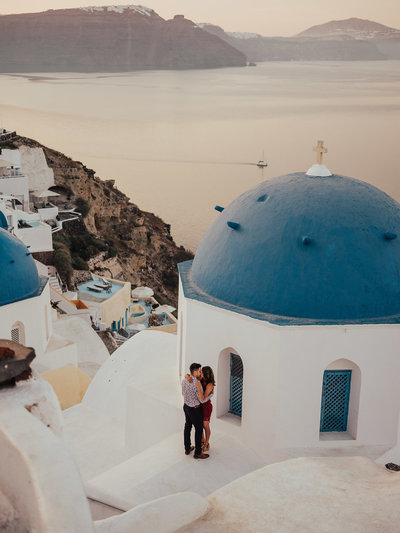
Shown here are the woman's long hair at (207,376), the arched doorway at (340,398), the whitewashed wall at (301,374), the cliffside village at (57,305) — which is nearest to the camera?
the woman's long hair at (207,376)

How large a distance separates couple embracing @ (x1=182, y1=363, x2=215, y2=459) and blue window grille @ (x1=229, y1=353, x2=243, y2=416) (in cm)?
88

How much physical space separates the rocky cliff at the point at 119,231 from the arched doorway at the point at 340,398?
3363 centimetres

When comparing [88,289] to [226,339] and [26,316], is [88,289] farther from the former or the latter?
[226,339]

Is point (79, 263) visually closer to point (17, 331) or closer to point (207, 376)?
point (17, 331)

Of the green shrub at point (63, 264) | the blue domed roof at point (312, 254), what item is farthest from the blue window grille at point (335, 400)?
the green shrub at point (63, 264)

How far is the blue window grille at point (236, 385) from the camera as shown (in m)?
8.26

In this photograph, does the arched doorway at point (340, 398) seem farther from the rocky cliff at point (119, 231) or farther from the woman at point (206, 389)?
the rocky cliff at point (119, 231)

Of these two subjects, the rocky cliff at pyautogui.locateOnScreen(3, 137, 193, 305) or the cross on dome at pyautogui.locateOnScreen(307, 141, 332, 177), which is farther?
the rocky cliff at pyautogui.locateOnScreen(3, 137, 193, 305)

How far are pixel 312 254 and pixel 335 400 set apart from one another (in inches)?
77.1

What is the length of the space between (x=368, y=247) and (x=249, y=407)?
261 centimetres

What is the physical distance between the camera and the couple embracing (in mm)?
7148

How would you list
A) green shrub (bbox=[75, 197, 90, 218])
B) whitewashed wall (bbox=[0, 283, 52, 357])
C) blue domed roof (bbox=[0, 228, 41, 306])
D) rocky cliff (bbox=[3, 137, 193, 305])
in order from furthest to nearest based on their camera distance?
green shrub (bbox=[75, 197, 90, 218]) → rocky cliff (bbox=[3, 137, 193, 305]) → whitewashed wall (bbox=[0, 283, 52, 357]) → blue domed roof (bbox=[0, 228, 41, 306])

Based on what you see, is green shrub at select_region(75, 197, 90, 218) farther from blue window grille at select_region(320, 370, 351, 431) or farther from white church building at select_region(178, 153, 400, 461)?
blue window grille at select_region(320, 370, 351, 431)

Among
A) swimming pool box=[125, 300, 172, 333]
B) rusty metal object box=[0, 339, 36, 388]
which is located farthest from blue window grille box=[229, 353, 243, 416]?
swimming pool box=[125, 300, 172, 333]
